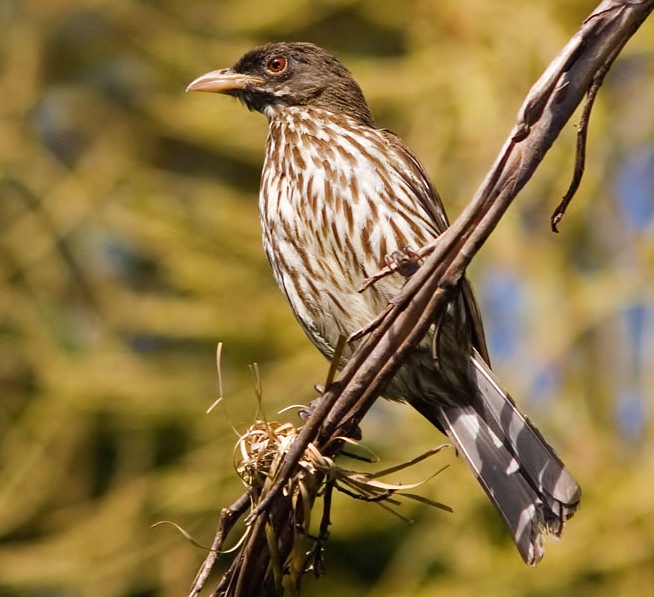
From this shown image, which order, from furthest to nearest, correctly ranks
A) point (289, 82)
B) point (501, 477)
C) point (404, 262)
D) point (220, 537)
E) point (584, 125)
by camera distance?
point (289, 82) → point (501, 477) → point (404, 262) → point (220, 537) → point (584, 125)

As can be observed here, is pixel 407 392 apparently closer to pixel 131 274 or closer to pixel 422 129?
pixel 422 129

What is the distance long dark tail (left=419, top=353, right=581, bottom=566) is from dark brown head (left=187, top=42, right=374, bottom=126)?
113 centimetres

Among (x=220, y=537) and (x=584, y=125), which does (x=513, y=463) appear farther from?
(x=584, y=125)

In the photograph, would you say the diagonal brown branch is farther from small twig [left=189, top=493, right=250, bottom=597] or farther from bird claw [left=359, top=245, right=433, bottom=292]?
bird claw [left=359, top=245, right=433, bottom=292]

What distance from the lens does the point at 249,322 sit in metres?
7.29

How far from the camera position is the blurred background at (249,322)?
263 inches

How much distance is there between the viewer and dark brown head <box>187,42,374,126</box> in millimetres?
4621

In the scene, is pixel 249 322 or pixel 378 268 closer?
pixel 378 268

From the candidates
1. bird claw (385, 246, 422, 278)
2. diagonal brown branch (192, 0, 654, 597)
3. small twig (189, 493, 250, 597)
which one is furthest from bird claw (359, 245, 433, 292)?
small twig (189, 493, 250, 597)

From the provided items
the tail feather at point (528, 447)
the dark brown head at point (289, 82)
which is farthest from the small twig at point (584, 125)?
the dark brown head at point (289, 82)

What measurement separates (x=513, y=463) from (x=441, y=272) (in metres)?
1.19

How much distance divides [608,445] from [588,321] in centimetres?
70

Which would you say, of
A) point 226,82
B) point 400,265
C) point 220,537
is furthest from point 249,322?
point 220,537

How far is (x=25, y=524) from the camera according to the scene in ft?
24.3
